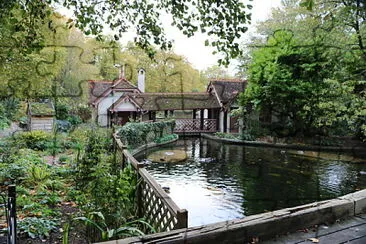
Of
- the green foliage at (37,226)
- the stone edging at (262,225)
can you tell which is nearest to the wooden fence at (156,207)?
the stone edging at (262,225)

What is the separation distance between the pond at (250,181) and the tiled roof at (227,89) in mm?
7553

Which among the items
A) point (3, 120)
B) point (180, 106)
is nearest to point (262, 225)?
point (3, 120)

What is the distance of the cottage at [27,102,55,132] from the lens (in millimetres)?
11234

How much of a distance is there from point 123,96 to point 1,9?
15199 mm

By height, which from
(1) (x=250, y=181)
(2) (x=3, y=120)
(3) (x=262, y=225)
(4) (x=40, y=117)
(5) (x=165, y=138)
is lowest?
(1) (x=250, y=181)

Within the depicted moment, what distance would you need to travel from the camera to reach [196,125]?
61.9ft

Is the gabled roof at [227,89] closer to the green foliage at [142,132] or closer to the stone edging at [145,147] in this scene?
the green foliage at [142,132]

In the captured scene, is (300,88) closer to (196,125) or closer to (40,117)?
(196,125)

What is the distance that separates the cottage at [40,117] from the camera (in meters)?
11.2

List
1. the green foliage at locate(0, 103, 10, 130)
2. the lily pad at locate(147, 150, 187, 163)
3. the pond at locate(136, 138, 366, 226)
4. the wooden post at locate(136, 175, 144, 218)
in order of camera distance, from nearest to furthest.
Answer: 1. the wooden post at locate(136, 175, 144, 218)
2. the pond at locate(136, 138, 366, 226)
3. the lily pad at locate(147, 150, 187, 163)
4. the green foliage at locate(0, 103, 10, 130)

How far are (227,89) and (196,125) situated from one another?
3178 millimetres

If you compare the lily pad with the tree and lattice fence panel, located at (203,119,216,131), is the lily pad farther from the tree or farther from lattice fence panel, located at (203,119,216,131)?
lattice fence panel, located at (203,119,216,131)

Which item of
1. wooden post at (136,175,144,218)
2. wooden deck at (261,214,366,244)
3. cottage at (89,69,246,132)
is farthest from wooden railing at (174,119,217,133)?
wooden deck at (261,214,366,244)

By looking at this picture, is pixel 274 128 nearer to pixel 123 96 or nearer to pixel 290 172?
pixel 290 172
